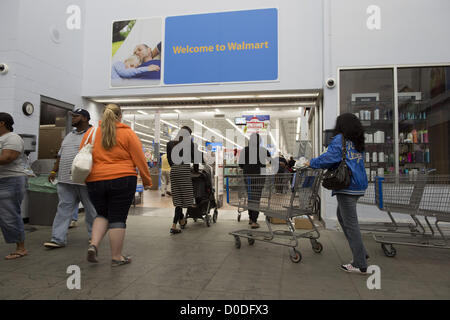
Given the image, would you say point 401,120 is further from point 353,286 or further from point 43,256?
point 43,256

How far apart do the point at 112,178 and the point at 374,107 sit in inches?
195

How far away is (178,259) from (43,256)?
154 cm

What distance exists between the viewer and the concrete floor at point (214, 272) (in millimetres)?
2525

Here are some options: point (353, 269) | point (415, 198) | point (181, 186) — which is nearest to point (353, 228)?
point (353, 269)

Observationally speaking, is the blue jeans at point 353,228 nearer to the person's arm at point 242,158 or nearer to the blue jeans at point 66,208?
the person's arm at point 242,158

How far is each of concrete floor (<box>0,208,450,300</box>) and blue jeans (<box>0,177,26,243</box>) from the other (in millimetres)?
284

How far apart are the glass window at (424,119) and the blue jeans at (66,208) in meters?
5.19

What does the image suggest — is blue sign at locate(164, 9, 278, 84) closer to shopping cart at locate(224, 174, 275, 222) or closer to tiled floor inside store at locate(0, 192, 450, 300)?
shopping cart at locate(224, 174, 275, 222)

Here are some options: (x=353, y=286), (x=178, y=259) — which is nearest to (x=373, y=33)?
(x=353, y=286)

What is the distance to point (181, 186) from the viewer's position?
16.6 ft

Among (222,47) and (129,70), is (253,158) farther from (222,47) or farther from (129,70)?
(129,70)

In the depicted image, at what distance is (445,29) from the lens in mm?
5398

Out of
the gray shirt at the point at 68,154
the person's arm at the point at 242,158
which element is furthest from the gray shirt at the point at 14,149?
the person's arm at the point at 242,158

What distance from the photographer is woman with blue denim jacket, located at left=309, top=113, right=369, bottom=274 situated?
120 inches
